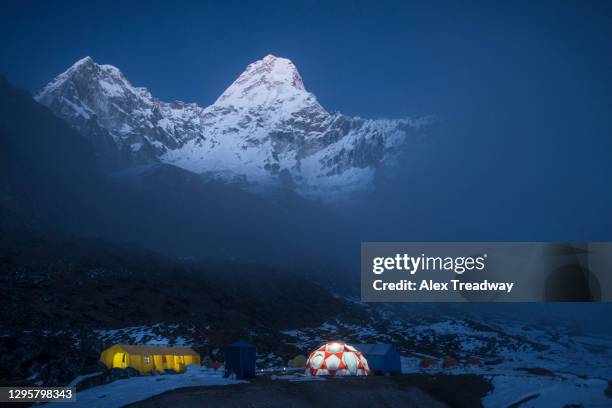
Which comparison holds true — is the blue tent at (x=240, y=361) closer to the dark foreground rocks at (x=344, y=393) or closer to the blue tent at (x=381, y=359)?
the dark foreground rocks at (x=344, y=393)

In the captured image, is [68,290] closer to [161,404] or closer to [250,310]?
[250,310]

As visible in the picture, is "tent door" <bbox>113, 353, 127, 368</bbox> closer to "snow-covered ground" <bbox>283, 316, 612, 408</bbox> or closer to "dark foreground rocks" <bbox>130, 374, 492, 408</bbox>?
"dark foreground rocks" <bbox>130, 374, 492, 408</bbox>

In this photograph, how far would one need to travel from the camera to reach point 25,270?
105 meters

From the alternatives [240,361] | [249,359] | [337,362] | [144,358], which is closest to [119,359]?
[144,358]

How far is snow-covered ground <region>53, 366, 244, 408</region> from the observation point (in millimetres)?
29550

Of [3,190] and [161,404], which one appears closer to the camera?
[161,404]

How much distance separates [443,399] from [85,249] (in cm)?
11085

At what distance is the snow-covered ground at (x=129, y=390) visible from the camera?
29.5 meters

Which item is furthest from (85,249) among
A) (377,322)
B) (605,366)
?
(605,366)

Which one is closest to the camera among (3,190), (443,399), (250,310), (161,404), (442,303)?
(161,404)

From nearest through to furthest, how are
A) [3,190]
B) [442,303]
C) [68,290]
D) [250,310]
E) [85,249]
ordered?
[68,290], [250,310], [85,249], [3,190], [442,303]

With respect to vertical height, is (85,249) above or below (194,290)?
above

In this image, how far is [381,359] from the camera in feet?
159

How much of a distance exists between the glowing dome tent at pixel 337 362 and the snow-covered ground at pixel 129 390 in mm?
10153
